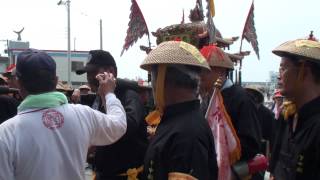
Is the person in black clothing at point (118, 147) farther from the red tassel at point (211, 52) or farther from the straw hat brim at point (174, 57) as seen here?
the straw hat brim at point (174, 57)

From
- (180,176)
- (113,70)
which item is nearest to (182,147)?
(180,176)

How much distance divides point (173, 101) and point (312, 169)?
107 centimetres

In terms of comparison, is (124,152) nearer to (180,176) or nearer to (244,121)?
(244,121)

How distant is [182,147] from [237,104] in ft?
6.45

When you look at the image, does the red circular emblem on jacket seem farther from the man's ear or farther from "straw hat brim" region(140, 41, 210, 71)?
the man's ear

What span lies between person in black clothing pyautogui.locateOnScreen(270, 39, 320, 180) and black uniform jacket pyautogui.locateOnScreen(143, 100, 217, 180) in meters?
0.80

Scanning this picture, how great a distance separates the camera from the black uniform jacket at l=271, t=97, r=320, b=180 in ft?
9.98

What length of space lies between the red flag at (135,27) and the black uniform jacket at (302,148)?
2837 millimetres

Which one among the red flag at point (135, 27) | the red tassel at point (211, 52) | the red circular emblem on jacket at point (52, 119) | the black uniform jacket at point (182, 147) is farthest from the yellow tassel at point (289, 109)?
the red flag at point (135, 27)

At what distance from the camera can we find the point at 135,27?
19.8 ft

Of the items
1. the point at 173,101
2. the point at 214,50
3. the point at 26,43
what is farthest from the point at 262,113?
the point at 26,43

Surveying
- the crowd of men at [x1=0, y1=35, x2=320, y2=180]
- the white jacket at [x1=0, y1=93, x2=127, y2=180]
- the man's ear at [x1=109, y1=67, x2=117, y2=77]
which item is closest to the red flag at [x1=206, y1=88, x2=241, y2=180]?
the crowd of men at [x1=0, y1=35, x2=320, y2=180]

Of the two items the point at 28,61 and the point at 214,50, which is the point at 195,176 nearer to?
the point at 28,61

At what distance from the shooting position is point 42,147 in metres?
2.70
